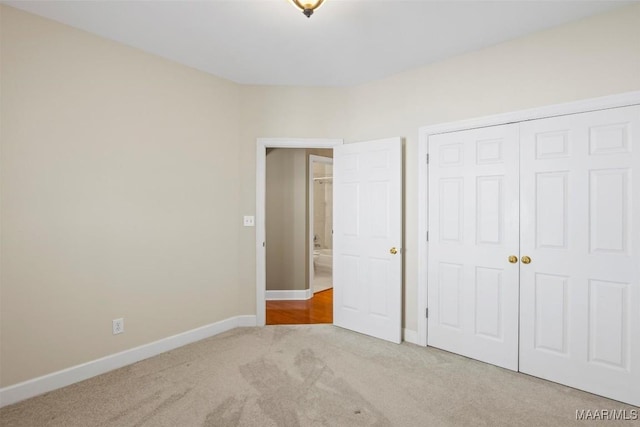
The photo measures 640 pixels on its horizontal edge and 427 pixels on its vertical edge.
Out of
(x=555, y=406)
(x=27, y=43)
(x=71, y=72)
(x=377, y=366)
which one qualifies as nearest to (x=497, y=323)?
(x=555, y=406)

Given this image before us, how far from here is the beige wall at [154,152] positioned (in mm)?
2352

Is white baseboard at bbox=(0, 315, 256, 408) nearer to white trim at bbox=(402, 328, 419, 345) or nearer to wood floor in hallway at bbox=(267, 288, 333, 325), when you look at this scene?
wood floor in hallway at bbox=(267, 288, 333, 325)

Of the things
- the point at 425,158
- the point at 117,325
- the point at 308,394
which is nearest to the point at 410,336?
the point at 308,394

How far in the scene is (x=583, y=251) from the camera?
246 centimetres

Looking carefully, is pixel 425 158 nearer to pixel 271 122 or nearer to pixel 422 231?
pixel 422 231

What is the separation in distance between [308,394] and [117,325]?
67.0 inches

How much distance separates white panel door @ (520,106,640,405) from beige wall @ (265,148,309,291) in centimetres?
299

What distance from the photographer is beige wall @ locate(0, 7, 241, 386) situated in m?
2.34

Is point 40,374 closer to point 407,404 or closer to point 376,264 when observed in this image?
point 407,404

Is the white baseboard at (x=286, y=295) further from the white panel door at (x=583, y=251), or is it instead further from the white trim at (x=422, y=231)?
the white panel door at (x=583, y=251)

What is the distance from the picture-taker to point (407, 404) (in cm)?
228

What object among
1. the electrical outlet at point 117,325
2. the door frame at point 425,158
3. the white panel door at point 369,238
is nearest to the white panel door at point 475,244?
the door frame at point 425,158

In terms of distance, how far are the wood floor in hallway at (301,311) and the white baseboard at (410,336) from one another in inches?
36.9

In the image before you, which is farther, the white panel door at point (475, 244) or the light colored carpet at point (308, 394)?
the white panel door at point (475, 244)
